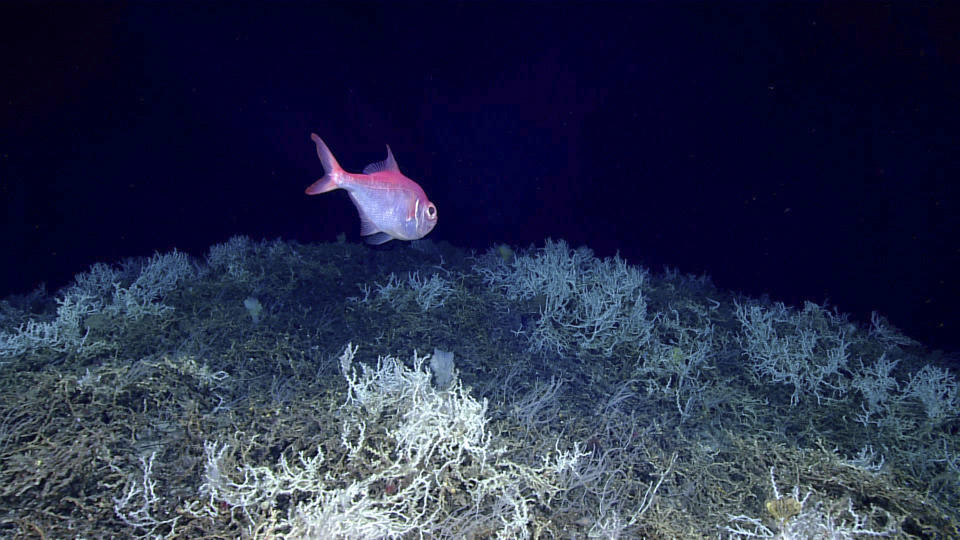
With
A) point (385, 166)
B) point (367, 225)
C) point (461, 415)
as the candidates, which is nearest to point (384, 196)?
point (367, 225)

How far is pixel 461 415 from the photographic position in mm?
2545

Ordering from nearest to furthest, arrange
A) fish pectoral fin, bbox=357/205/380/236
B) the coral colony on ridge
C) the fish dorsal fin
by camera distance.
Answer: the coral colony on ridge < fish pectoral fin, bbox=357/205/380/236 < the fish dorsal fin

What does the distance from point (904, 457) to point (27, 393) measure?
6114mm

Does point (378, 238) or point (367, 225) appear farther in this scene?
point (378, 238)

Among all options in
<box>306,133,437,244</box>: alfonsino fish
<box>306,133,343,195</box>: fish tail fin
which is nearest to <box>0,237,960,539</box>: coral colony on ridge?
<box>306,133,437,244</box>: alfonsino fish

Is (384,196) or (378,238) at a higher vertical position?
(384,196)

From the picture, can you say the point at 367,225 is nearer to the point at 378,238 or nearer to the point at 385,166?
the point at 378,238

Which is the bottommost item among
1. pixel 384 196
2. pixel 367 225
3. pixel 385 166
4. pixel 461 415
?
pixel 461 415

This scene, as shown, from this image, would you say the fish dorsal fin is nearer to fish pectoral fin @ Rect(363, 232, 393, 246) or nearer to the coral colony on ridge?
fish pectoral fin @ Rect(363, 232, 393, 246)

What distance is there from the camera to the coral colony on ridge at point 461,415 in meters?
2.23

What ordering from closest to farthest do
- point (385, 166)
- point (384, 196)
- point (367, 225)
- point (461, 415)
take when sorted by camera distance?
point (461, 415), point (384, 196), point (367, 225), point (385, 166)

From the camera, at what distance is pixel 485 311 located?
187 inches

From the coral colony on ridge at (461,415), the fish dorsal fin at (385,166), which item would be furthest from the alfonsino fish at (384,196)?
the coral colony on ridge at (461,415)

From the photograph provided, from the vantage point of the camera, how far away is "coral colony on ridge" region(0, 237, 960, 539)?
223cm
